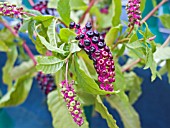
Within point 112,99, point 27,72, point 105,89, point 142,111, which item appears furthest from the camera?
point 142,111

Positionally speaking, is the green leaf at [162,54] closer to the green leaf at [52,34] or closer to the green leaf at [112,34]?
the green leaf at [112,34]

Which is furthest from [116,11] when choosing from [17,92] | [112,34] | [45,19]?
[17,92]

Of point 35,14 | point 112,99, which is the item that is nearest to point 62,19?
point 35,14

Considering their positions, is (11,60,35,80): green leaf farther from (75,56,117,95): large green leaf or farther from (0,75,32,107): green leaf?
(75,56,117,95): large green leaf

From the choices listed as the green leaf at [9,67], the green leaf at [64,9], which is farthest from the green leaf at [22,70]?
the green leaf at [64,9]

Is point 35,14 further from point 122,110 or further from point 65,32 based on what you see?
point 122,110

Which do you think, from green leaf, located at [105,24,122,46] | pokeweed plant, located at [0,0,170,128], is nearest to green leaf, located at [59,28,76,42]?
pokeweed plant, located at [0,0,170,128]
